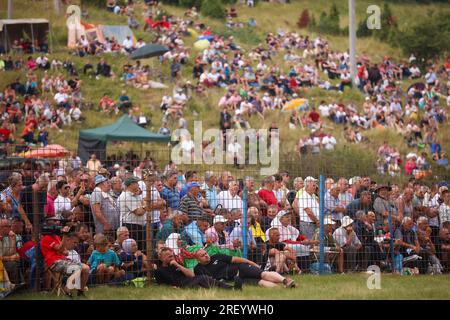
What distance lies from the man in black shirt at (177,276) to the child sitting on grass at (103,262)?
0.67m

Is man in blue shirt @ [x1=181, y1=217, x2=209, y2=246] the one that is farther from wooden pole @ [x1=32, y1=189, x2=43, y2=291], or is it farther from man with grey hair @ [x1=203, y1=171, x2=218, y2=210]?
wooden pole @ [x1=32, y1=189, x2=43, y2=291]

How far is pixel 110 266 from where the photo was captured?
43.6 ft

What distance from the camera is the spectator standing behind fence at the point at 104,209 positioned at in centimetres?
1376

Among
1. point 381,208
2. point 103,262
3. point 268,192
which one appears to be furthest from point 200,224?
point 381,208

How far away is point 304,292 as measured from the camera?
1275 cm

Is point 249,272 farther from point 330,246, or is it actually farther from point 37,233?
point 37,233

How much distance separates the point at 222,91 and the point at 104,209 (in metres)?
26.1

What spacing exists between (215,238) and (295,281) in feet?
4.79
